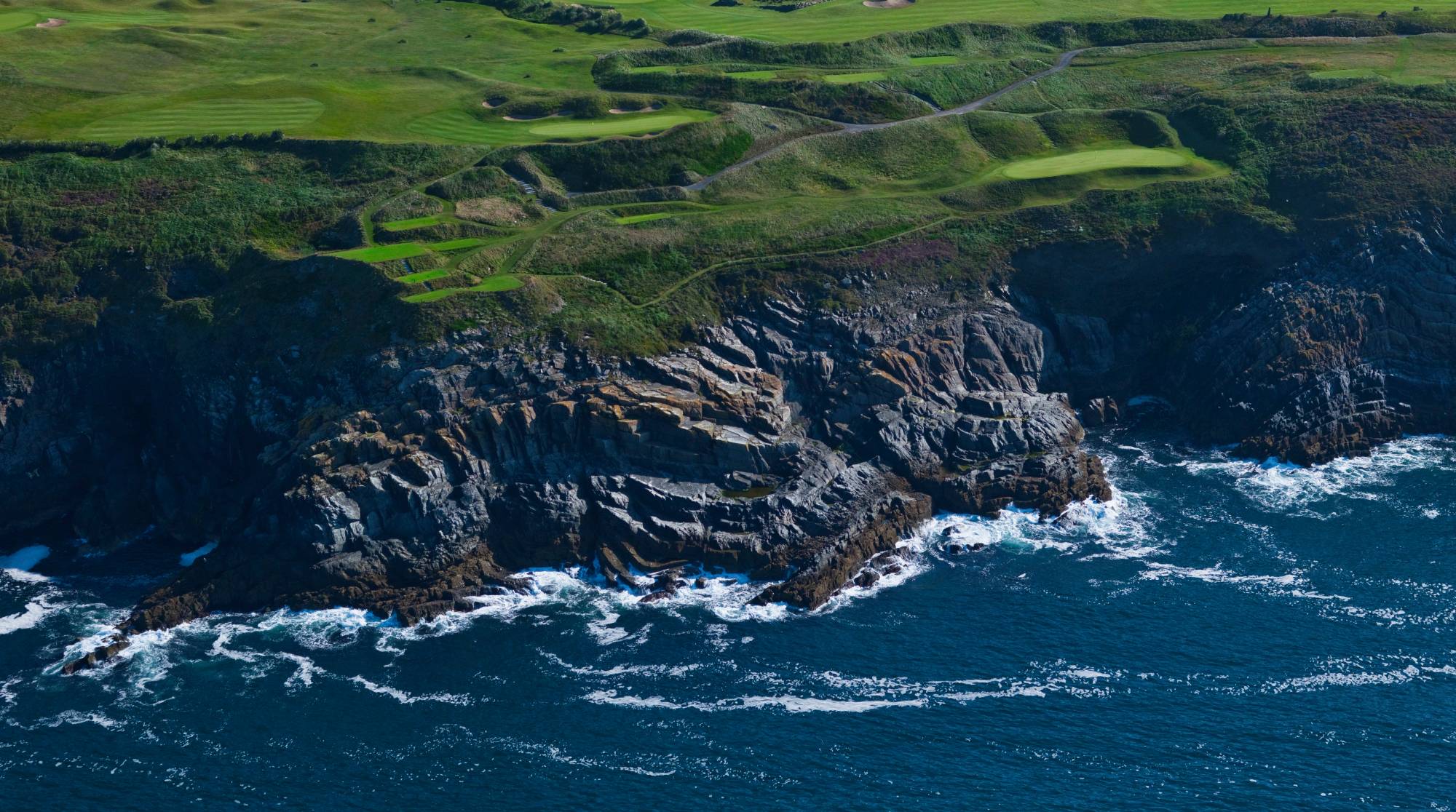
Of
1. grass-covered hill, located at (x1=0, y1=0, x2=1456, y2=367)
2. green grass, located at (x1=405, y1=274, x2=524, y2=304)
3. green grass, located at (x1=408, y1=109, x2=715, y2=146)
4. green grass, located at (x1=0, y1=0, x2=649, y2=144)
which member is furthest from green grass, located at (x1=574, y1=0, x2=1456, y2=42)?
green grass, located at (x1=405, y1=274, x2=524, y2=304)

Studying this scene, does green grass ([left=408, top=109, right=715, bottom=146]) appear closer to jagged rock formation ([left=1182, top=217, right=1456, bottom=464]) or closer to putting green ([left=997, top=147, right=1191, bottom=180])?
putting green ([left=997, top=147, right=1191, bottom=180])

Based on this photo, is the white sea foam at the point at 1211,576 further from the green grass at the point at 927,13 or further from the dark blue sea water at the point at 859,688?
the green grass at the point at 927,13

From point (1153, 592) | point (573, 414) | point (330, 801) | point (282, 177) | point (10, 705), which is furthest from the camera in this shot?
point (282, 177)

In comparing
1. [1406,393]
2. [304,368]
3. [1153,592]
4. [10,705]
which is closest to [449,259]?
[304,368]

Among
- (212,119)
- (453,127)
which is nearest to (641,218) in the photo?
(453,127)

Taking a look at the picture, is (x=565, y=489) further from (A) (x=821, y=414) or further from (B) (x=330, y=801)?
(B) (x=330, y=801)

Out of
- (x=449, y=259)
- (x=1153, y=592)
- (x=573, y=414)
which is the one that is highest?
(x=449, y=259)

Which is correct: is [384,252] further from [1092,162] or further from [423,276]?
[1092,162]
